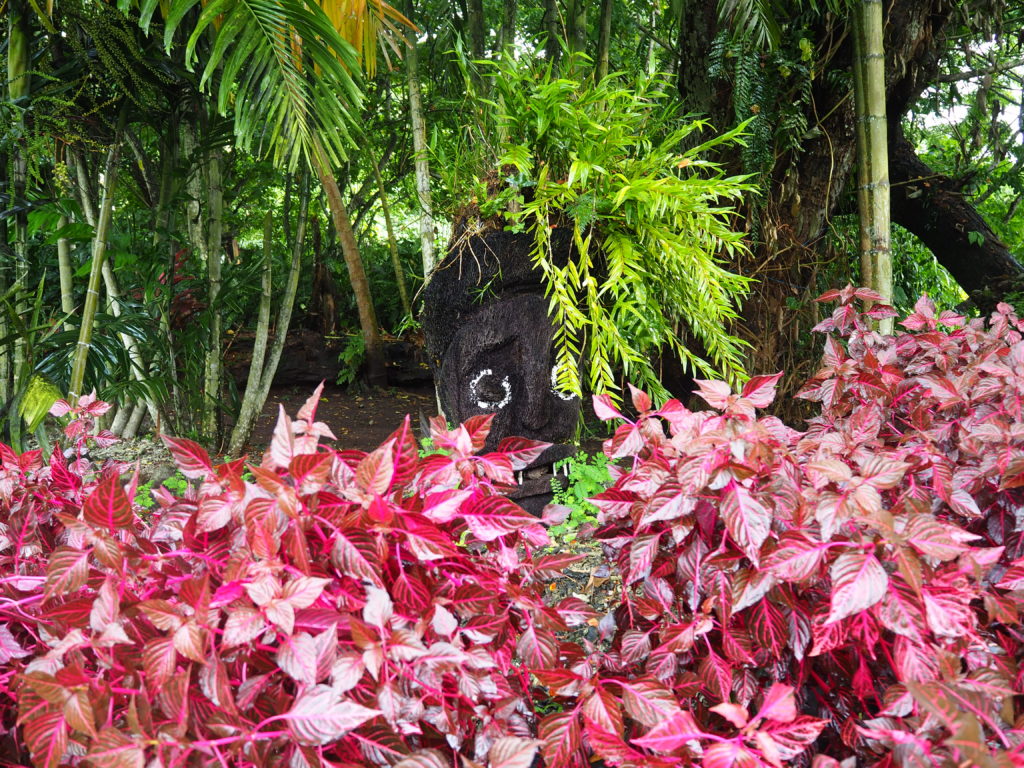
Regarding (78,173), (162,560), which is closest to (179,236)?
(78,173)

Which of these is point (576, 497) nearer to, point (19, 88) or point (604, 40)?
point (19, 88)

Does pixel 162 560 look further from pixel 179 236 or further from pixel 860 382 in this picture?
pixel 179 236

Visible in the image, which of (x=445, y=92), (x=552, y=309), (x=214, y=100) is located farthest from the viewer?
(x=445, y=92)

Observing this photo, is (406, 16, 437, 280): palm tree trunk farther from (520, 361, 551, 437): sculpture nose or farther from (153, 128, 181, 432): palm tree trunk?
(153, 128, 181, 432): palm tree trunk

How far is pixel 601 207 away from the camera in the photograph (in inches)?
97.3

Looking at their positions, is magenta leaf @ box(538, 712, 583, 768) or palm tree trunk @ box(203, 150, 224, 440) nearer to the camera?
magenta leaf @ box(538, 712, 583, 768)

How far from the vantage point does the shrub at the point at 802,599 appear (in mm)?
763

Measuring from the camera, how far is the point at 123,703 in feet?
2.74

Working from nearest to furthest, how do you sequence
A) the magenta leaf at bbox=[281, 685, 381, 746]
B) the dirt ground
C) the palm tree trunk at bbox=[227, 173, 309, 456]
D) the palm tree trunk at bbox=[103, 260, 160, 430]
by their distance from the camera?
the magenta leaf at bbox=[281, 685, 381, 746] → the palm tree trunk at bbox=[103, 260, 160, 430] → the palm tree trunk at bbox=[227, 173, 309, 456] → the dirt ground

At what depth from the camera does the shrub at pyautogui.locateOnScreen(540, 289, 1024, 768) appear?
76 centimetres

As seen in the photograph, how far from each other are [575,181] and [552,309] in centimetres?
47

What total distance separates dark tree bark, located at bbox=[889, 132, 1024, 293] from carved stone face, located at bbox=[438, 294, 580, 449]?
8.72ft

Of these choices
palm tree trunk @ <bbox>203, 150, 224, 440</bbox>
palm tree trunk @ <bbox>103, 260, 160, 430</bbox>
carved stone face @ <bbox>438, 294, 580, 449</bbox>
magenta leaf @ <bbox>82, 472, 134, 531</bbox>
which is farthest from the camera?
palm tree trunk @ <bbox>203, 150, 224, 440</bbox>

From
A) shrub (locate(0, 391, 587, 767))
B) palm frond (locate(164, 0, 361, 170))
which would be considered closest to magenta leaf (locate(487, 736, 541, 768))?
shrub (locate(0, 391, 587, 767))
